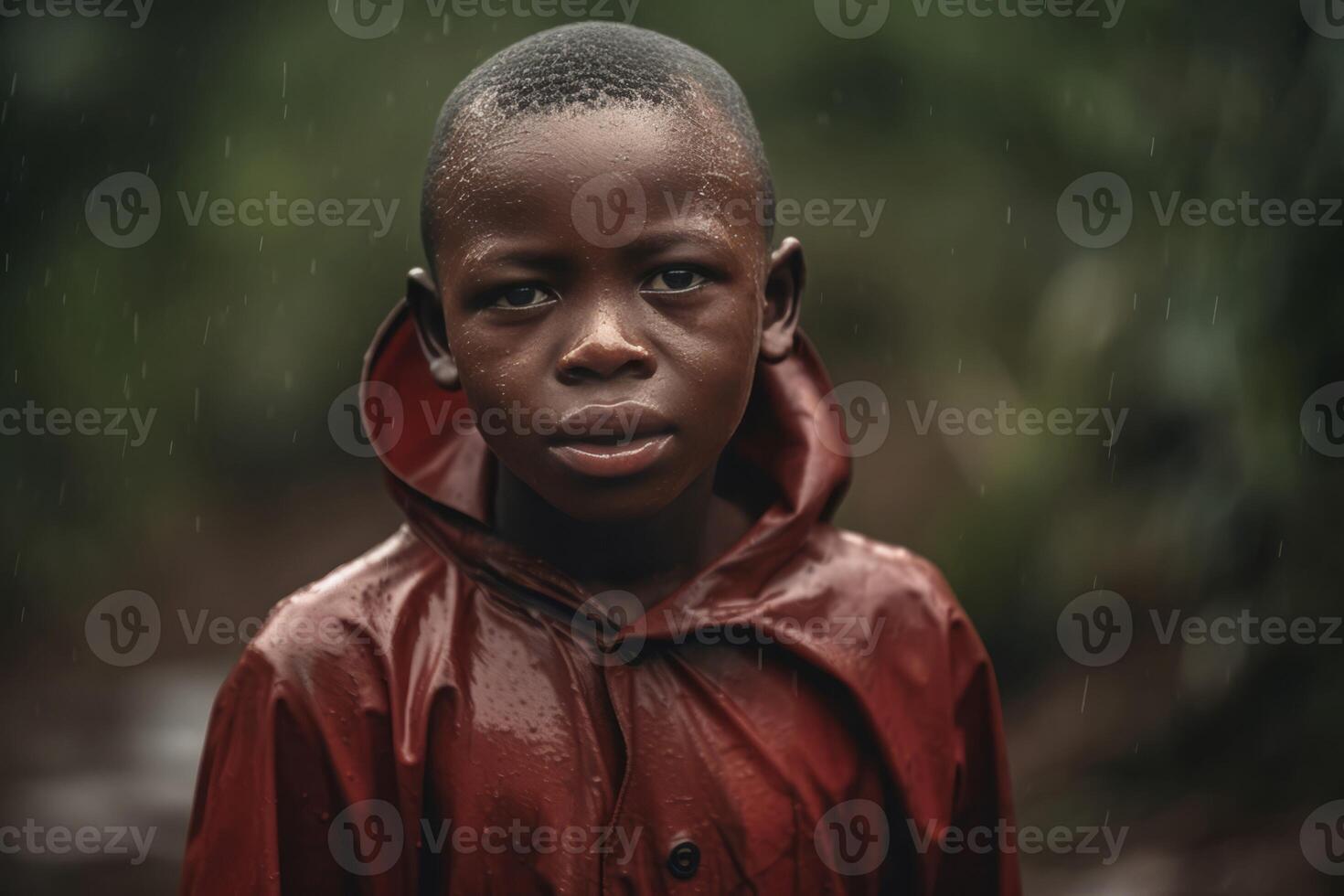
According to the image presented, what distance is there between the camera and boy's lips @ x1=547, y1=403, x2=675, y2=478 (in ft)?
6.37

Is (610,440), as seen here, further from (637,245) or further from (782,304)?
(782,304)

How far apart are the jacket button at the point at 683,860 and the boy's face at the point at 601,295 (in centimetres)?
51

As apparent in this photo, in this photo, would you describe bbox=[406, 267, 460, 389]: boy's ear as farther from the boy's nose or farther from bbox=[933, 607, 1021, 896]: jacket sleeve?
bbox=[933, 607, 1021, 896]: jacket sleeve

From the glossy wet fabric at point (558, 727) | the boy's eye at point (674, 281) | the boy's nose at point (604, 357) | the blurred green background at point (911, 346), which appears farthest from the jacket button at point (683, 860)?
the blurred green background at point (911, 346)

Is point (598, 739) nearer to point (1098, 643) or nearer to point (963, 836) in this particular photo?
point (963, 836)

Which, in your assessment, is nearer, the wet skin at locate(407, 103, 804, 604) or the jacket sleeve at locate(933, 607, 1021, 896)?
the wet skin at locate(407, 103, 804, 604)

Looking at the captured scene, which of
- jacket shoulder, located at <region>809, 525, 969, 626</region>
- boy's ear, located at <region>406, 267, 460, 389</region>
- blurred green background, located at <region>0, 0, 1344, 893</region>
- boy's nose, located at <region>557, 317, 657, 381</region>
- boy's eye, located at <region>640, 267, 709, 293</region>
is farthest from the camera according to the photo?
blurred green background, located at <region>0, 0, 1344, 893</region>

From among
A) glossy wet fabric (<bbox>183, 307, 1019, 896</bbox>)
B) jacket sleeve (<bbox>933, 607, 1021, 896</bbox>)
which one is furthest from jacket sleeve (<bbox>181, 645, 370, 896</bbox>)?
jacket sleeve (<bbox>933, 607, 1021, 896</bbox>)

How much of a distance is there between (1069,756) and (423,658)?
329 cm

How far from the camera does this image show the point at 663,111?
6.59 feet

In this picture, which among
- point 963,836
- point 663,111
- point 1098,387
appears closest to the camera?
point 663,111

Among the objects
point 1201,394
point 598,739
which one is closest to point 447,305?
point 598,739

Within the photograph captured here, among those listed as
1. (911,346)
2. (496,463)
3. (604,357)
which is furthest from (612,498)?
(911,346)

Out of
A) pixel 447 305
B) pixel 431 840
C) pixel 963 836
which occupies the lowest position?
pixel 963 836
